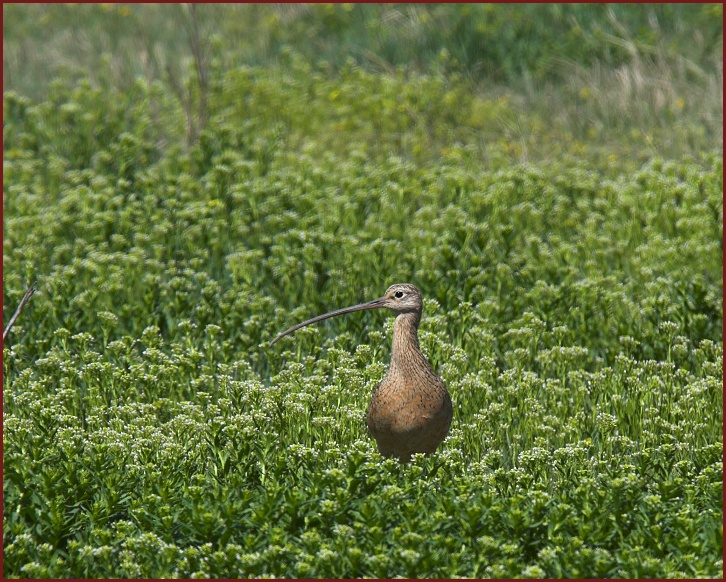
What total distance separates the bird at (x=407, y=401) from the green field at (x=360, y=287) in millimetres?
185

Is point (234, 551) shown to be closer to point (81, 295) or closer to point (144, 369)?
point (144, 369)

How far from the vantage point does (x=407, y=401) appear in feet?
19.6

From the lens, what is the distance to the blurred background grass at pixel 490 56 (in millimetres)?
12820

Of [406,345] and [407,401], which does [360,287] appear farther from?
[407,401]

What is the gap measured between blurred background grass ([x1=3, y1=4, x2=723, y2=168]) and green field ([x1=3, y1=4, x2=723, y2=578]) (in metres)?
0.05

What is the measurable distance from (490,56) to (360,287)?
692 centimetres

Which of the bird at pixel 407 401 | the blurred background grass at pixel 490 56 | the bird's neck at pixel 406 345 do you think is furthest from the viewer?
the blurred background grass at pixel 490 56

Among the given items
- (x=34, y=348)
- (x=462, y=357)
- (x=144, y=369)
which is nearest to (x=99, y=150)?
(x=34, y=348)

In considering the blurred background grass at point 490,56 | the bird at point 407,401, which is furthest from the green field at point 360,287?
the bird at point 407,401

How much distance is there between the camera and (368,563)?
5168 millimetres

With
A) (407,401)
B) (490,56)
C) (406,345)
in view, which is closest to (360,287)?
(406,345)

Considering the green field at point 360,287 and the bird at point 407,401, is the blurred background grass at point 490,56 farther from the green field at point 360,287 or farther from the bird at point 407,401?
the bird at point 407,401

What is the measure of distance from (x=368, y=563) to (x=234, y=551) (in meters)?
0.64

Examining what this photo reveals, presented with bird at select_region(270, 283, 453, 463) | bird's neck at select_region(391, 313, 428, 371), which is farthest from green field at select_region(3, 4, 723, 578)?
bird's neck at select_region(391, 313, 428, 371)
